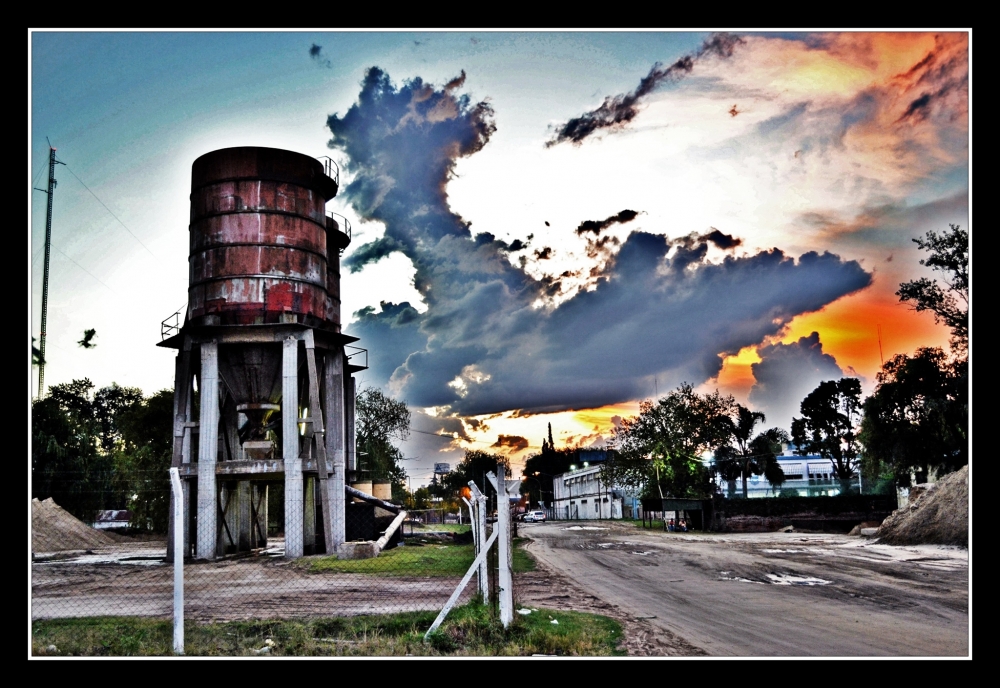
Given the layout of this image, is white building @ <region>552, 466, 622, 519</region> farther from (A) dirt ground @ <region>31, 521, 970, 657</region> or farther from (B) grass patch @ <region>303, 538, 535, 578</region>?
(A) dirt ground @ <region>31, 521, 970, 657</region>

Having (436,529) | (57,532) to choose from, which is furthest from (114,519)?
(436,529)

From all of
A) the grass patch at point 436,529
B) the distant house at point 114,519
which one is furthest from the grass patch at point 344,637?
the distant house at point 114,519

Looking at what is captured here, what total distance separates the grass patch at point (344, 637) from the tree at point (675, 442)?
157 ft

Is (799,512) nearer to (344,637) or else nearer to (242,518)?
(242,518)

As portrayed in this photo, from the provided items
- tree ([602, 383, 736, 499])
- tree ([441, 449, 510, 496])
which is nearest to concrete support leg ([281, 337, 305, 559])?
tree ([602, 383, 736, 499])

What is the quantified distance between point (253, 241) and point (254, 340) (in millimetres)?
3689

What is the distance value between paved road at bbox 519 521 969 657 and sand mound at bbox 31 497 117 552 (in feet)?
70.9

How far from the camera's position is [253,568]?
954 inches

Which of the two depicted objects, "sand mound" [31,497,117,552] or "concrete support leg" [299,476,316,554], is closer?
"concrete support leg" [299,476,316,554]

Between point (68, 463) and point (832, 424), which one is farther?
point (832, 424)

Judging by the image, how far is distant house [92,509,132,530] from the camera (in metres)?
49.4
